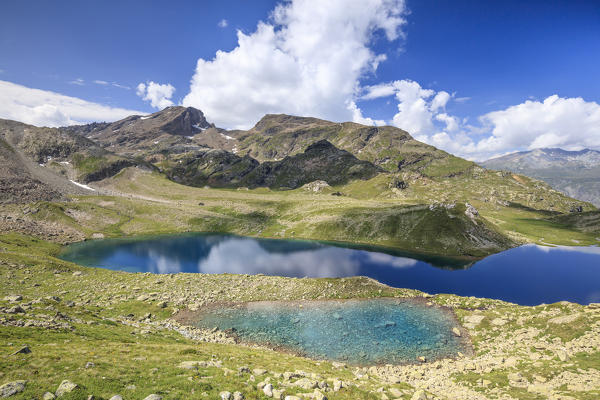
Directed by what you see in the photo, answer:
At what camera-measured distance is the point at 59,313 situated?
29.5 m

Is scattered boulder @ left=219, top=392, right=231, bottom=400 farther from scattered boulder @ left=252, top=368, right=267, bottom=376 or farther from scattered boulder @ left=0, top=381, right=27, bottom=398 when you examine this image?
scattered boulder @ left=0, top=381, right=27, bottom=398

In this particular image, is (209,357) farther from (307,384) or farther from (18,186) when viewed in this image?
(18,186)

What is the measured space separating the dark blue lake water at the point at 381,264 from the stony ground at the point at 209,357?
953 inches

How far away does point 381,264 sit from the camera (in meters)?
91.9

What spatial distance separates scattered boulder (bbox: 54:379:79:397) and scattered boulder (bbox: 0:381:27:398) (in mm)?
1606

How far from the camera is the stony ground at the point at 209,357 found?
668 inches

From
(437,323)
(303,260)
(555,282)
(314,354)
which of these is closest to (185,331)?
(314,354)

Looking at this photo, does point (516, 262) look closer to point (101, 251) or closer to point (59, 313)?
point (59, 313)

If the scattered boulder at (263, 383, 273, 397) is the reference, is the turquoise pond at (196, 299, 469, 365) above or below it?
below

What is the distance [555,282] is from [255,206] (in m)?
155

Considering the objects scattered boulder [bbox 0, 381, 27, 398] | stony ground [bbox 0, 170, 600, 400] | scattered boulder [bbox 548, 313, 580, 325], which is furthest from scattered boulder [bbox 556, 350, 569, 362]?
scattered boulder [bbox 0, 381, 27, 398]

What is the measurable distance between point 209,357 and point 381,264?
77.0 metres

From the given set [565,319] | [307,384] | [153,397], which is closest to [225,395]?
[153,397]

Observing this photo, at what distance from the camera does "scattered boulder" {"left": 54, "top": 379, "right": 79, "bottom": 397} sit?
1406cm
